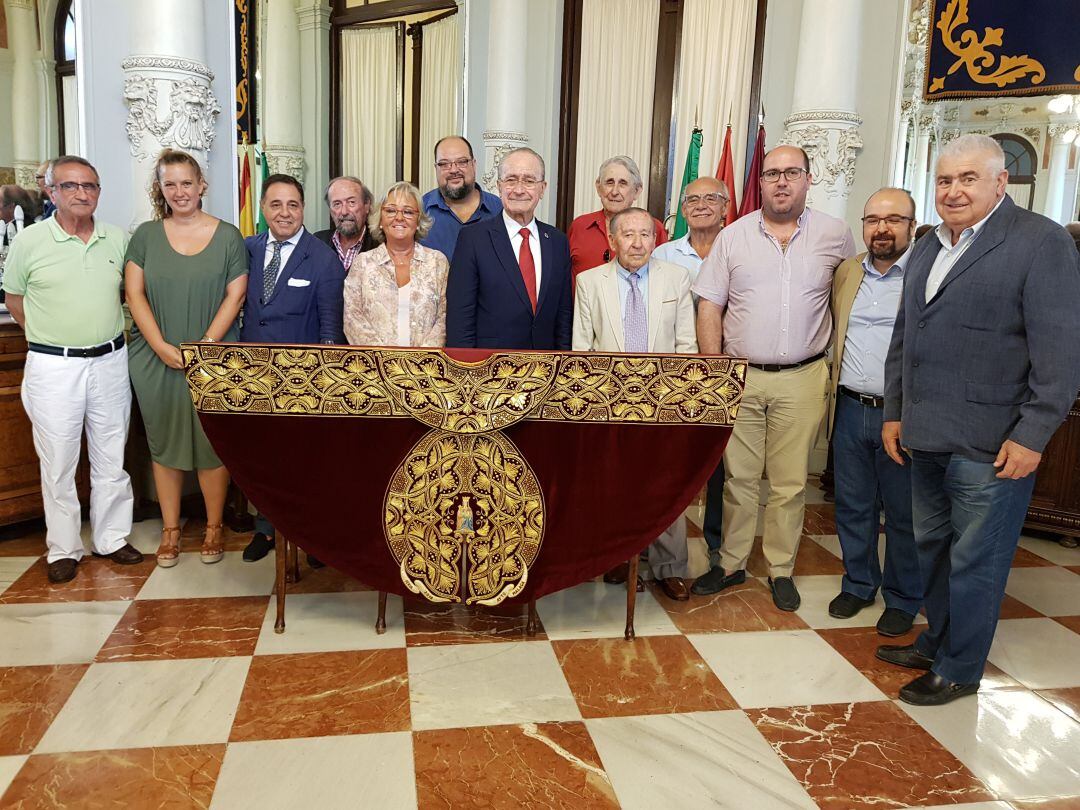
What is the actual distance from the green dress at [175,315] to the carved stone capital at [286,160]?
2.68m

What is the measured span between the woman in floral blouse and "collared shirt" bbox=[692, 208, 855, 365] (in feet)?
3.68

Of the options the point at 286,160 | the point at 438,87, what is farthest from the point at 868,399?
the point at 438,87

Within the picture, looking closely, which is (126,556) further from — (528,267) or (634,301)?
(634,301)

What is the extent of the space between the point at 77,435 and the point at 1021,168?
465 cm

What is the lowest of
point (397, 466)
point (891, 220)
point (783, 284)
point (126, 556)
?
point (126, 556)

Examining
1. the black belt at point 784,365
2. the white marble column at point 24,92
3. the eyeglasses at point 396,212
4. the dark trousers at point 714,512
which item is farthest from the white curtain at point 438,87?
the black belt at point 784,365

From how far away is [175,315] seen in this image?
3.41 m

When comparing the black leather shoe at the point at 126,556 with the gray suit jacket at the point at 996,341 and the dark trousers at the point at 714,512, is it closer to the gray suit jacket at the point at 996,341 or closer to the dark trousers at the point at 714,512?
the dark trousers at the point at 714,512

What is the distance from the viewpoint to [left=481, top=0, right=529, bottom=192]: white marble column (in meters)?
6.04

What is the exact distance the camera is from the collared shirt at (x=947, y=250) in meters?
2.39

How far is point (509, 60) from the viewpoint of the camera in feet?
19.9

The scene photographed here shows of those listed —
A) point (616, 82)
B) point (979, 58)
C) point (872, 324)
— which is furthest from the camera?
point (616, 82)

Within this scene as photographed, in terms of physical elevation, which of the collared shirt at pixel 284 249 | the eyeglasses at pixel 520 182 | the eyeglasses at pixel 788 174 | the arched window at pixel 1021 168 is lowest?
the collared shirt at pixel 284 249

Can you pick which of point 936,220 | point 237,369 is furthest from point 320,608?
point 936,220
